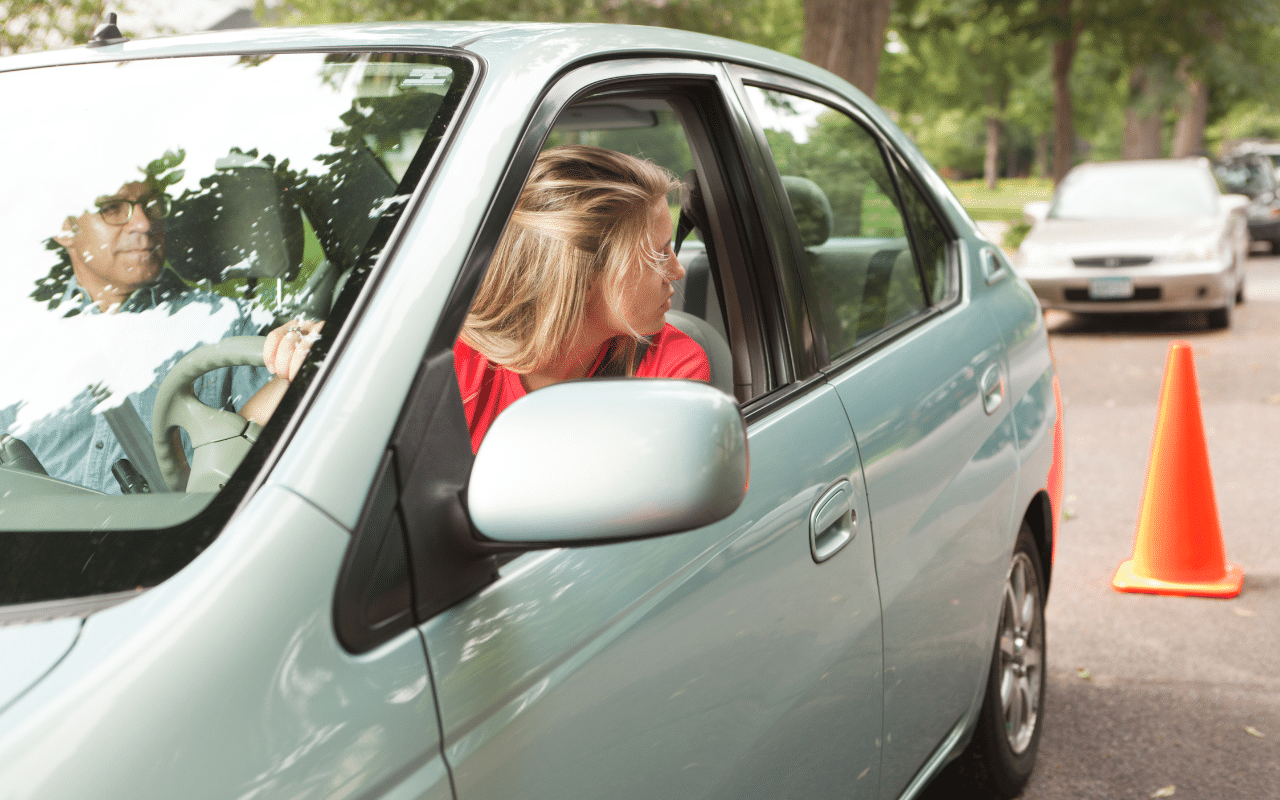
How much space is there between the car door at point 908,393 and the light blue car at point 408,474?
18mm

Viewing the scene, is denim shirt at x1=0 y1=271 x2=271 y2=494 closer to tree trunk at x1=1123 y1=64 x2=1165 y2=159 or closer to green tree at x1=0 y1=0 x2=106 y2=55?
green tree at x1=0 y1=0 x2=106 y2=55

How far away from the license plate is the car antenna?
10355 millimetres

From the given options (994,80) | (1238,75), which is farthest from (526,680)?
(994,80)

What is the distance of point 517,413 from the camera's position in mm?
1219

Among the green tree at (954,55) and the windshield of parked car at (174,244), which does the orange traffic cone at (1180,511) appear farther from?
the green tree at (954,55)

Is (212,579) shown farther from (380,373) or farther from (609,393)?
(609,393)

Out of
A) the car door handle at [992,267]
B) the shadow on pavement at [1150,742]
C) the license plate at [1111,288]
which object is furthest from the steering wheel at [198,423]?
the license plate at [1111,288]

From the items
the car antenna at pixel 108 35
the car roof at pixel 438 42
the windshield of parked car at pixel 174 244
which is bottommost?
the windshield of parked car at pixel 174 244

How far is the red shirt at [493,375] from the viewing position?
213 centimetres

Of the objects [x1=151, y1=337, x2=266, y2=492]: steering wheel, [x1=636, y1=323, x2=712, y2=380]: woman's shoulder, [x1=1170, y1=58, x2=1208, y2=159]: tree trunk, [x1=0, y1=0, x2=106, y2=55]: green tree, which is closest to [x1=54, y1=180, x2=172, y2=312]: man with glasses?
[x1=151, y1=337, x2=266, y2=492]: steering wheel

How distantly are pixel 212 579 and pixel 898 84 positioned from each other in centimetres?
2894

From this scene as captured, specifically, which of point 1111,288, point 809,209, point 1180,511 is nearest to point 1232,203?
point 1111,288

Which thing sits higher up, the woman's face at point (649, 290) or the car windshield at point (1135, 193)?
the woman's face at point (649, 290)

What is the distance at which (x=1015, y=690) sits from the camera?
3.22 meters
